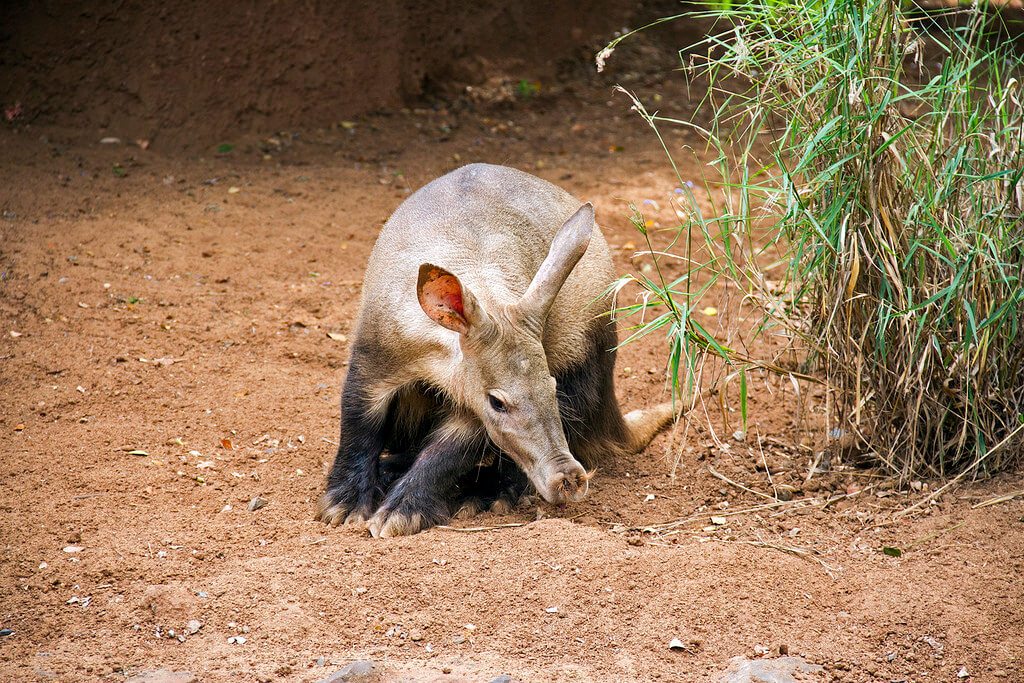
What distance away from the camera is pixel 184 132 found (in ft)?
26.8

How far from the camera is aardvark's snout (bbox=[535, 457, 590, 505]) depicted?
4.05 meters

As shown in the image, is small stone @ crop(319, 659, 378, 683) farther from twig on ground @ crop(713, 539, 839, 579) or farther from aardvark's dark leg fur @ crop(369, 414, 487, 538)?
twig on ground @ crop(713, 539, 839, 579)

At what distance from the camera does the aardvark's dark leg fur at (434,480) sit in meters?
4.34

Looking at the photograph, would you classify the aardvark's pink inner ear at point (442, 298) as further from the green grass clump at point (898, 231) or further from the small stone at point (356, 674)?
the small stone at point (356, 674)

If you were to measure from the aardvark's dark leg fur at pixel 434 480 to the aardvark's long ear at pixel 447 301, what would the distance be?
53 cm

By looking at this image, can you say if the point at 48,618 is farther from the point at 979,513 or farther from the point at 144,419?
the point at 979,513

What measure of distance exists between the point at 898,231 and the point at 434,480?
88.0 inches

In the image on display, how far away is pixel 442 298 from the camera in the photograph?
4.09 metres

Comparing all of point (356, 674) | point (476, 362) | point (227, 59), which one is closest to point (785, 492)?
point (476, 362)

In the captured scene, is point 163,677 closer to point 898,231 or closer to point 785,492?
A: point 785,492

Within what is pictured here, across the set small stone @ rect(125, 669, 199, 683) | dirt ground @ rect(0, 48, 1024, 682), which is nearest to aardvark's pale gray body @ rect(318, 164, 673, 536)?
dirt ground @ rect(0, 48, 1024, 682)

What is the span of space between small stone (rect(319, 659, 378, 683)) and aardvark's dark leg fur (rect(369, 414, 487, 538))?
108cm

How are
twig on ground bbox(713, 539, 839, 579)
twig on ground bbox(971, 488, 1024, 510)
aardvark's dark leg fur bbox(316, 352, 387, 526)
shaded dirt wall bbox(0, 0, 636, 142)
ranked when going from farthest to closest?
shaded dirt wall bbox(0, 0, 636, 142)
aardvark's dark leg fur bbox(316, 352, 387, 526)
twig on ground bbox(971, 488, 1024, 510)
twig on ground bbox(713, 539, 839, 579)

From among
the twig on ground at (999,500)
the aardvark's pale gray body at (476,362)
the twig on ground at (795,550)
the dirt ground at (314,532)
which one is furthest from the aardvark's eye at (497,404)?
the twig on ground at (999,500)
